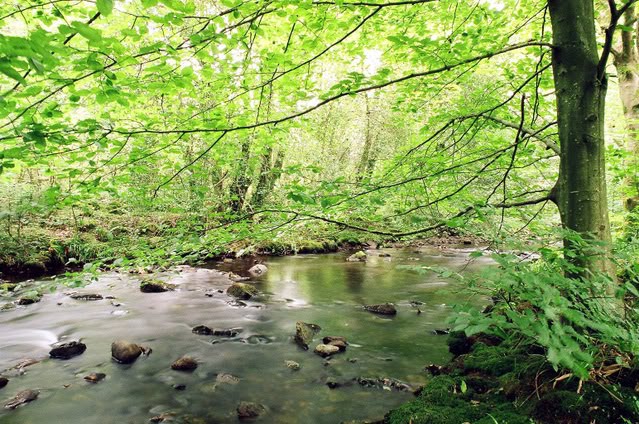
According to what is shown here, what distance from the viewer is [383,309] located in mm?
8836

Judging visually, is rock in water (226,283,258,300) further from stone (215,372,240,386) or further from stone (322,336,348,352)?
stone (215,372,240,386)

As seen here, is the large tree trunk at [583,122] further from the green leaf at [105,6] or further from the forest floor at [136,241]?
the green leaf at [105,6]

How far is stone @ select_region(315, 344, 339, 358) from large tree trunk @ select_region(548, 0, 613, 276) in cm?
461

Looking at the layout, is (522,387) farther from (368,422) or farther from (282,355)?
(282,355)

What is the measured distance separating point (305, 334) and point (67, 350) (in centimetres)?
436

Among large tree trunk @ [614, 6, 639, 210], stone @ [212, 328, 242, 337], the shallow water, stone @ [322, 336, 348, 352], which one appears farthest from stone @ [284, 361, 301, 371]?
large tree trunk @ [614, 6, 639, 210]

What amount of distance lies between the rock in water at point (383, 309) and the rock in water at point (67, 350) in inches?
245

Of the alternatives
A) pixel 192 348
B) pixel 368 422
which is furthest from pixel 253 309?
pixel 368 422

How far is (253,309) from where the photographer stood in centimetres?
917

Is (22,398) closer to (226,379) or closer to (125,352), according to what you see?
(125,352)

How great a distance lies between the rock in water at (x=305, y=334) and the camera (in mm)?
7002

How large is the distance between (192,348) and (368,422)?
3.99 m

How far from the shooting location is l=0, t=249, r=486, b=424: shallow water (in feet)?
16.2

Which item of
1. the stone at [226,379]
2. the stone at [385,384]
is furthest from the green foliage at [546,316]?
the stone at [226,379]
